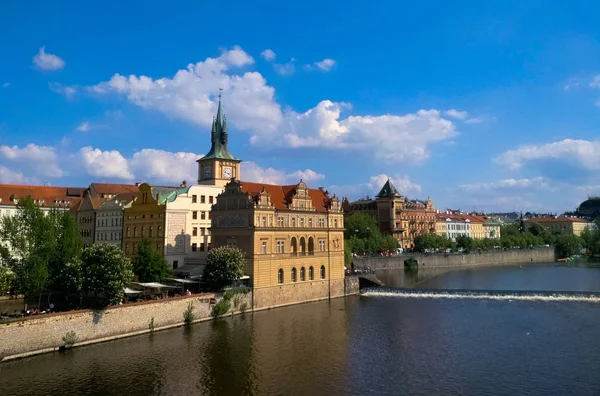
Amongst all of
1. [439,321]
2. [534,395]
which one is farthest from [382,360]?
[439,321]

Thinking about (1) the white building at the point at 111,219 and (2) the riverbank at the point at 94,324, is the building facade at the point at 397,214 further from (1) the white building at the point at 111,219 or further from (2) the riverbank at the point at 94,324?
(2) the riverbank at the point at 94,324

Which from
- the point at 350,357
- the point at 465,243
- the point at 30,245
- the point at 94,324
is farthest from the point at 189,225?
the point at 465,243

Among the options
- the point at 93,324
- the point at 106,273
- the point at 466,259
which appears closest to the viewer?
the point at 93,324

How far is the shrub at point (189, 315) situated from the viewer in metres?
49.5

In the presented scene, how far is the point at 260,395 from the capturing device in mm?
30641

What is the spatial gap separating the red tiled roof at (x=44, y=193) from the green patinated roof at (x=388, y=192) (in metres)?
85.3

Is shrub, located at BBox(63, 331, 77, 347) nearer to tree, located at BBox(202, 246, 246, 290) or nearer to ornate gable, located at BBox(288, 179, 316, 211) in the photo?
tree, located at BBox(202, 246, 246, 290)

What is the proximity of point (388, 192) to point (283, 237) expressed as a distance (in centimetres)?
9329

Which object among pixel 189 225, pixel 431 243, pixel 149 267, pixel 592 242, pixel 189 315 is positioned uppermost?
pixel 189 225

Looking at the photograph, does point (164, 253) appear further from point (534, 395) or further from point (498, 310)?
point (534, 395)

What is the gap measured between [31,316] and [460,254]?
111 meters

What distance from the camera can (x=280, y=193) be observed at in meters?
66.9

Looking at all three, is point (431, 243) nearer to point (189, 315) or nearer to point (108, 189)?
point (108, 189)

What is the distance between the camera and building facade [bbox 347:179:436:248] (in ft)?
491
